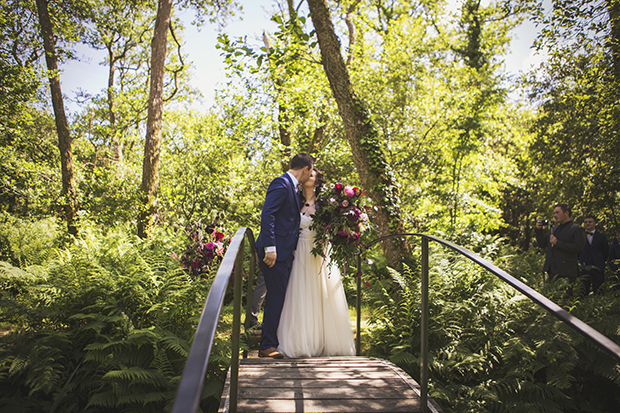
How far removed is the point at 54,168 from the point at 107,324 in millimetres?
7339

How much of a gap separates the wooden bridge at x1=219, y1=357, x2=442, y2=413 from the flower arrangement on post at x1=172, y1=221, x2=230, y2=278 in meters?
2.97

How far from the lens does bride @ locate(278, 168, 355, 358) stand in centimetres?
423

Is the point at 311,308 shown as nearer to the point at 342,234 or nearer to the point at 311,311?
the point at 311,311

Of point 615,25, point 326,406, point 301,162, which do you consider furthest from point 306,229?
point 615,25

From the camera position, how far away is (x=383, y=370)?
3.38m

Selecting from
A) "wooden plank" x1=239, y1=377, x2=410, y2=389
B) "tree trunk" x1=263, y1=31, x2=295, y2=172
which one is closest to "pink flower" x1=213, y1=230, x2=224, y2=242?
"wooden plank" x1=239, y1=377, x2=410, y2=389

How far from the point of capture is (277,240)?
427 cm

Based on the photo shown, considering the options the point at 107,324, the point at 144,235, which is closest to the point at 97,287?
the point at 107,324

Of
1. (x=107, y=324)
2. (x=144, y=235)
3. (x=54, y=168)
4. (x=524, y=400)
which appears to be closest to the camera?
(x=524, y=400)

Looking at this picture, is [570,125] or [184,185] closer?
[570,125]

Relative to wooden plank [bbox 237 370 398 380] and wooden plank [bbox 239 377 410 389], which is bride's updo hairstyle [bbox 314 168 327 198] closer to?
wooden plank [bbox 237 370 398 380]

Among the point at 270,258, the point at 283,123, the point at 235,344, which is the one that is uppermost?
the point at 283,123

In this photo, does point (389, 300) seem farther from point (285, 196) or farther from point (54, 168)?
point (54, 168)

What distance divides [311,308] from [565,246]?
4.57m
